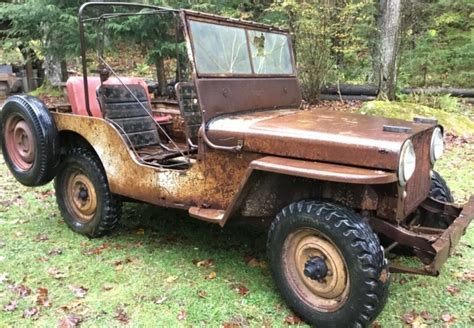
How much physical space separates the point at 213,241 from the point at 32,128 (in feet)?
6.34

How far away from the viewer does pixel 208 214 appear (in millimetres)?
3367

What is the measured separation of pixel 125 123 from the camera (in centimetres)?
453

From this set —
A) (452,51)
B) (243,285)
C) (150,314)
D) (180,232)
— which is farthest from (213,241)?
(452,51)

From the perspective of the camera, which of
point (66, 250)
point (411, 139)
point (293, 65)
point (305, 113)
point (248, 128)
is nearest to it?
point (411, 139)

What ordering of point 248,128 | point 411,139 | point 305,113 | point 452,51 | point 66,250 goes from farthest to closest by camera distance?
point 452,51
point 66,250
point 305,113
point 248,128
point 411,139

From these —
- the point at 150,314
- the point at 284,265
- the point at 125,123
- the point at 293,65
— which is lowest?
the point at 150,314

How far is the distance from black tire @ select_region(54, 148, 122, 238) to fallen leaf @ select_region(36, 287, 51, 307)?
3.11 ft

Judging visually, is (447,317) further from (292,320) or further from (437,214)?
(292,320)

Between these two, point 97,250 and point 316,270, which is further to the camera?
point 97,250

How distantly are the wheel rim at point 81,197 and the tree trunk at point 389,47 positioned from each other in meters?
7.45

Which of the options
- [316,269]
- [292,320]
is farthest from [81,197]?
[316,269]

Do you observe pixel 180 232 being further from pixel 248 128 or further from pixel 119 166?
pixel 248 128

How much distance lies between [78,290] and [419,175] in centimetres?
259

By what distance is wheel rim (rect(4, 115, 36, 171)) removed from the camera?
4.30 meters
